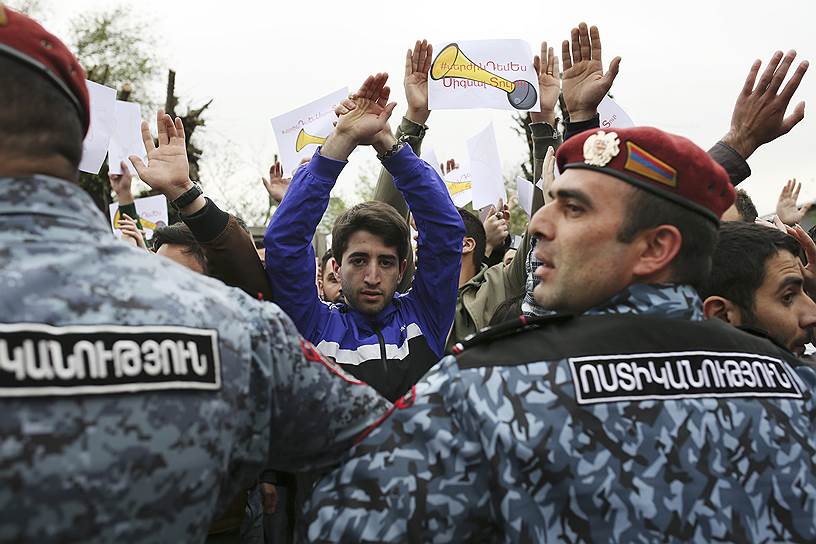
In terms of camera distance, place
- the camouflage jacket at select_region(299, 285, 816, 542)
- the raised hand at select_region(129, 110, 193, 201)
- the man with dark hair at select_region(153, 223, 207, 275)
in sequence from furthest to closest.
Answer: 1. the man with dark hair at select_region(153, 223, 207, 275)
2. the raised hand at select_region(129, 110, 193, 201)
3. the camouflage jacket at select_region(299, 285, 816, 542)

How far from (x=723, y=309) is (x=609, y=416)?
1.32 metres

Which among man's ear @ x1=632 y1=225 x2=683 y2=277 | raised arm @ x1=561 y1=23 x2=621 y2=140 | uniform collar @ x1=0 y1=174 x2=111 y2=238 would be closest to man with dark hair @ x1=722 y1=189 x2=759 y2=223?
raised arm @ x1=561 y1=23 x2=621 y2=140

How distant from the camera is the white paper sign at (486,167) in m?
6.47

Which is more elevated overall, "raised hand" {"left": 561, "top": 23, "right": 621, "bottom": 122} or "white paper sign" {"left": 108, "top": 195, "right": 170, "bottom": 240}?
"raised hand" {"left": 561, "top": 23, "right": 621, "bottom": 122}

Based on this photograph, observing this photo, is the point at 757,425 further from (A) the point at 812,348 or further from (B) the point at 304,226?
(A) the point at 812,348

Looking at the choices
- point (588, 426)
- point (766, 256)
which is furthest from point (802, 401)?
point (766, 256)

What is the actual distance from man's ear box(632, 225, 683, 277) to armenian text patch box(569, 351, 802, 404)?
219mm

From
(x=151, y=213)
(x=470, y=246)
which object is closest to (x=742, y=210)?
(x=470, y=246)

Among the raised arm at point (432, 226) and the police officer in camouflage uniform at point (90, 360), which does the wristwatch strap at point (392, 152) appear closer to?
the raised arm at point (432, 226)

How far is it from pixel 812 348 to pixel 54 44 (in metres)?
4.03

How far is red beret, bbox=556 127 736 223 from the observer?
188 cm

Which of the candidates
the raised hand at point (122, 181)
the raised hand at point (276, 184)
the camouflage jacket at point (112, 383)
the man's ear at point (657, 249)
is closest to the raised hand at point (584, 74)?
the man's ear at point (657, 249)

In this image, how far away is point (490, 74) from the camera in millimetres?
4887

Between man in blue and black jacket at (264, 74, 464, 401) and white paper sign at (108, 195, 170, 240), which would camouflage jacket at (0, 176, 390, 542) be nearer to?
man in blue and black jacket at (264, 74, 464, 401)
